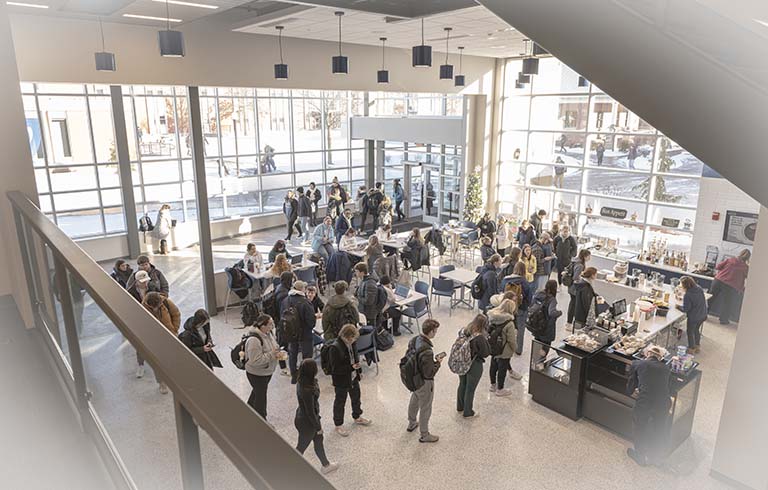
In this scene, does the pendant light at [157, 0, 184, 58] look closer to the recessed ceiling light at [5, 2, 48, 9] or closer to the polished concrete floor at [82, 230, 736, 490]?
the recessed ceiling light at [5, 2, 48, 9]

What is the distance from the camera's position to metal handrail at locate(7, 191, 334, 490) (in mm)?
647

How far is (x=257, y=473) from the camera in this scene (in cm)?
64

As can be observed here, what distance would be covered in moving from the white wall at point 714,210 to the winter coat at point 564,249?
2.63m

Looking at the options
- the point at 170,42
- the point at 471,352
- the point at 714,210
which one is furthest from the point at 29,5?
→ the point at 714,210

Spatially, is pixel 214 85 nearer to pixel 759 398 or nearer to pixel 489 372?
pixel 489 372

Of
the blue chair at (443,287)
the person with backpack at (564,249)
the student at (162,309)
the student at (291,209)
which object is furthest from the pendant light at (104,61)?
the person with backpack at (564,249)

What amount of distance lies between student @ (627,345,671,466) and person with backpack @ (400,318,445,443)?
2158 mm

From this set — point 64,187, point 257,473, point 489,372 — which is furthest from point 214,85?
point 257,473

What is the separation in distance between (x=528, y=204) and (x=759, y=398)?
1086cm

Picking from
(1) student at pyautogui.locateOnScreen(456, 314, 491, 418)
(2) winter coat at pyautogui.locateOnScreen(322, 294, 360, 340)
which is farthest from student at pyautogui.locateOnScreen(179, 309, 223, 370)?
(1) student at pyautogui.locateOnScreen(456, 314, 491, 418)

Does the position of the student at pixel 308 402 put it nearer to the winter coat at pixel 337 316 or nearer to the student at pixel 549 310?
the winter coat at pixel 337 316

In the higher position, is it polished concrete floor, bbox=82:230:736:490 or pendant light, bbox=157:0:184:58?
pendant light, bbox=157:0:184:58

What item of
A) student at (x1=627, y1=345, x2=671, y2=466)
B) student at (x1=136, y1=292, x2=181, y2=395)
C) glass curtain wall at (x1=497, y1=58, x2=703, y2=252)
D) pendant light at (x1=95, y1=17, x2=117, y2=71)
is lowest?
student at (x1=627, y1=345, x2=671, y2=466)

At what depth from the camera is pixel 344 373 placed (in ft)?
19.5
